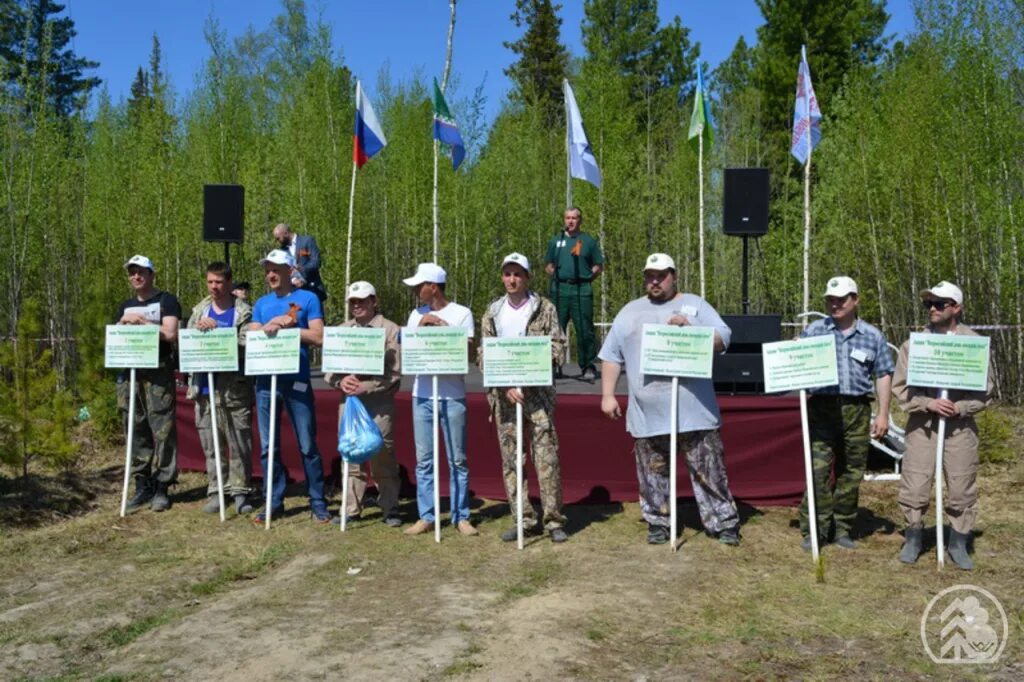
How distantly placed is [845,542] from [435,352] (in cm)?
259

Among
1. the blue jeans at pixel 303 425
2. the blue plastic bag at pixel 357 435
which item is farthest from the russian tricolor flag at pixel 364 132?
the blue plastic bag at pixel 357 435

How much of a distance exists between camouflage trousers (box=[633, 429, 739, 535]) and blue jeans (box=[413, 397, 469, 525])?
1.06 m

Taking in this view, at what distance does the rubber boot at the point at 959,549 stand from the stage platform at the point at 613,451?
1369 millimetres

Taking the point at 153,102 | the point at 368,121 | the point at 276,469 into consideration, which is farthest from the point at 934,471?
the point at 153,102

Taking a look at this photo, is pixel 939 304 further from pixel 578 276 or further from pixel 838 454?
pixel 578 276

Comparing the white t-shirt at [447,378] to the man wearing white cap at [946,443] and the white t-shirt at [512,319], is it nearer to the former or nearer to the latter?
the white t-shirt at [512,319]

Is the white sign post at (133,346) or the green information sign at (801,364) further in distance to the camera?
the white sign post at (133,346)

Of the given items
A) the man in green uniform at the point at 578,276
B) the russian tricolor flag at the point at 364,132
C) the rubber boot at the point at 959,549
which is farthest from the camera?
the russian tricolor flag at the point at 364,132

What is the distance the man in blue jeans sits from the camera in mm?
5523

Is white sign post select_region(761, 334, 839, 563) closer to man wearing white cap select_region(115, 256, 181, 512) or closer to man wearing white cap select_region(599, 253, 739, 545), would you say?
man wearing white cap select_region(599, 253, 739, 545)

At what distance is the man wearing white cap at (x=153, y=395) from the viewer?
5.95m

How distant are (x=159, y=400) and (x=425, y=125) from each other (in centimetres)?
1285

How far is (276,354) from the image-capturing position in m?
5.45
